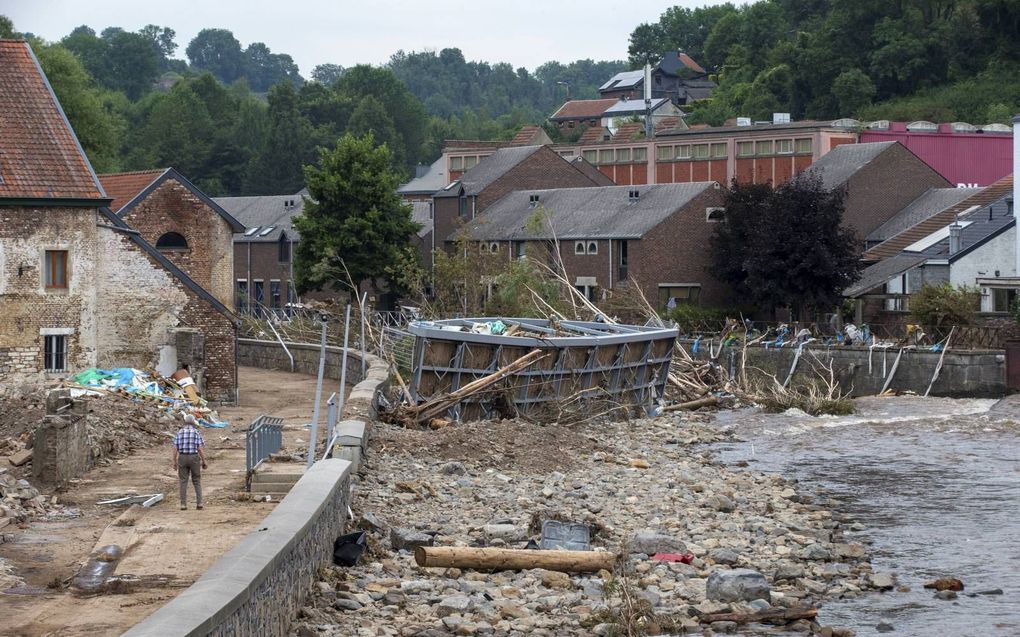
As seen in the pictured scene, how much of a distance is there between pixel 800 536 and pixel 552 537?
4323mm

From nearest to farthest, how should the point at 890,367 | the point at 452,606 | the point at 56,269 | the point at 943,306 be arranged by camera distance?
the point at 452,606 < the point at 56,269 < the point at 890,367 < the point at 943,306

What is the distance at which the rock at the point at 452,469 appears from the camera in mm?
26469

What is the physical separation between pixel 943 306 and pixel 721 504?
2961cm

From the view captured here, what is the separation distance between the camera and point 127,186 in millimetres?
47688

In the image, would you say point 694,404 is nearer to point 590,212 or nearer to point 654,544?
point 654,544

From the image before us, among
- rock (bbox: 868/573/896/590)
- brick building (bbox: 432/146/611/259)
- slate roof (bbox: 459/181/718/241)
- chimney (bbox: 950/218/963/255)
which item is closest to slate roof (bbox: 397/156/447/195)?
brick building (bbox: 432/146/611/259)

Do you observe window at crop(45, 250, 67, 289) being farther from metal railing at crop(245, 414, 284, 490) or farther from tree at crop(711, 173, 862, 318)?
tree at crop(711, 173, 862, 318)

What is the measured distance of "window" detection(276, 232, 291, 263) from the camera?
83500 mm

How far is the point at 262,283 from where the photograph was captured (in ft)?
277

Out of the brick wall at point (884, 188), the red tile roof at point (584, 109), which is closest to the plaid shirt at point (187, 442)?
the brick wall at point (884, 188)

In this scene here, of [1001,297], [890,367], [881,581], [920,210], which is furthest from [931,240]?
[881,581]

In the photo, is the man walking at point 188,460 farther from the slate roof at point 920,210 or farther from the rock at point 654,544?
the slate roof at point 920,210

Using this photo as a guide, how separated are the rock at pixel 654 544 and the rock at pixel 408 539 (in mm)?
2811

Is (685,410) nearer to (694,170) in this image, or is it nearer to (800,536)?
(800,536)
